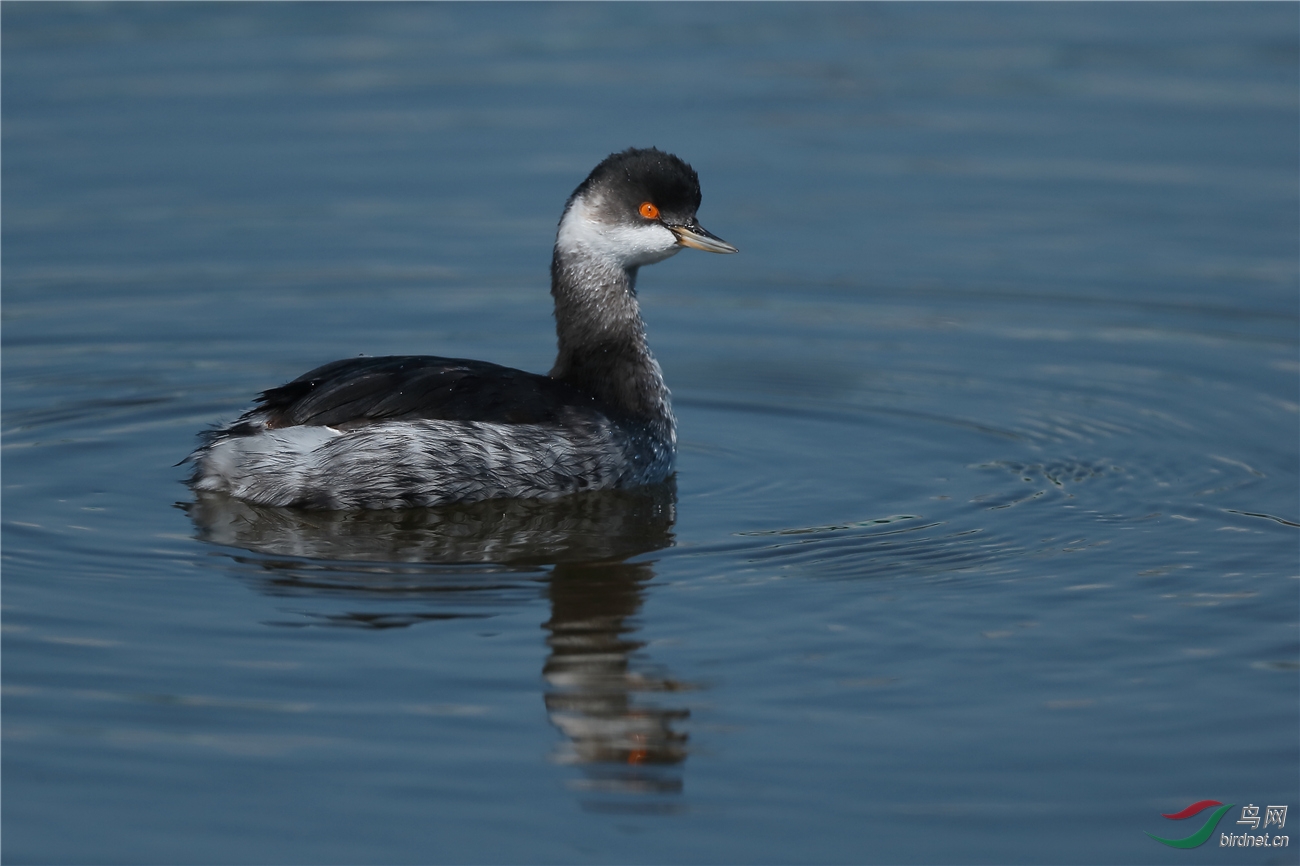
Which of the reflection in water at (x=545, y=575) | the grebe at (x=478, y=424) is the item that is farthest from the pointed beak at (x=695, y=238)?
the reflection in water at (x=545, y=575)

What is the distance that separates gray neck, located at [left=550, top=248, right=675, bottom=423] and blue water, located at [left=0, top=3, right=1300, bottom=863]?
0.63 meters

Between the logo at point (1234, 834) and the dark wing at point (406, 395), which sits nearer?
the logo at point (1234, 834)

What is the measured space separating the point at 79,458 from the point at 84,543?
1359 millimetres

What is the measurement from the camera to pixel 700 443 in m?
9.71

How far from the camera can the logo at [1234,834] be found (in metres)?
5.65

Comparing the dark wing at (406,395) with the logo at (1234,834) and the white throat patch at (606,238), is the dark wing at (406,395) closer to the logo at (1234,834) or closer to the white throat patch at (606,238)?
the white throat patch at (606,238)

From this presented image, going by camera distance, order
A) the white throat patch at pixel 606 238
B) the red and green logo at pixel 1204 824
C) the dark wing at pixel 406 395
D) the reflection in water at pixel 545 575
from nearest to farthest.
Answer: the red and green logo at pixel 1204 824 → the reflection in water at pixel 545 575 → the dark wing at pixel 406 395 → the white throat patch at pixel 606 238

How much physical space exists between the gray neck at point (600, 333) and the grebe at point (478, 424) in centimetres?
1

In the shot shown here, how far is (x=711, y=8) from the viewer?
18.7m

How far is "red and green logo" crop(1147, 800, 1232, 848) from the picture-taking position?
563 cm

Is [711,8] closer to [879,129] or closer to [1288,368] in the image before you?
[879,129]

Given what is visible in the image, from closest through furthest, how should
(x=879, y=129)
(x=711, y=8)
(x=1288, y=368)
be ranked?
(x=1288, y=368) < (x=879, y=129) < (x=711, y=8)

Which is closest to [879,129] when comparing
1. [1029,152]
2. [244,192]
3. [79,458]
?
[1029,152]

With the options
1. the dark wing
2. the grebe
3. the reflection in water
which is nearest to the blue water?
the reflection in water
